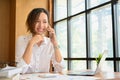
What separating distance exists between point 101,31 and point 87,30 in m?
0.42

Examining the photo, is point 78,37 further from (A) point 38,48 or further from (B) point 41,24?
(B) point 41,24

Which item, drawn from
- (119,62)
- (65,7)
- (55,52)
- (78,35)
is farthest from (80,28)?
(55,52)

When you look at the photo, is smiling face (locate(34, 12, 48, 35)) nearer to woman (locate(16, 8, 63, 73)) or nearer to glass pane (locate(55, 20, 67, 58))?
woman (locate(16, 8, 63, 73))

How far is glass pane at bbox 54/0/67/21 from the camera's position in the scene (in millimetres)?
5191

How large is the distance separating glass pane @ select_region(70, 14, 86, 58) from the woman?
7.55ft

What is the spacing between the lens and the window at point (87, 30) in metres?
3.42

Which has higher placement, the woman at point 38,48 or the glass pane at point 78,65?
the woman at point 38,48

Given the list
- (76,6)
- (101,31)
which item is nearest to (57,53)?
(101,31)

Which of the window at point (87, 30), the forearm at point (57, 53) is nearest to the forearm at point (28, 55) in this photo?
the forearm at point (57, 53)

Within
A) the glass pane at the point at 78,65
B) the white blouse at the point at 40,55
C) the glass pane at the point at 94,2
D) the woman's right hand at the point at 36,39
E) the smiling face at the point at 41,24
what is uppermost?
the glass pane at the point at 94,2

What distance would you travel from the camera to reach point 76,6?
471 cm

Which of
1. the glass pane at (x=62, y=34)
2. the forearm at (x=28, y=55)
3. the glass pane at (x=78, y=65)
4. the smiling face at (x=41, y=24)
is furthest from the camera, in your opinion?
the glass pane at (x=62, y=34)

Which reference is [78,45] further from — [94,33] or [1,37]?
[1,37]

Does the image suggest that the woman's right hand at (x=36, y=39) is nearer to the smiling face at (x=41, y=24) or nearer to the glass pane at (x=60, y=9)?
the smiling face at (x=41, y=24)
